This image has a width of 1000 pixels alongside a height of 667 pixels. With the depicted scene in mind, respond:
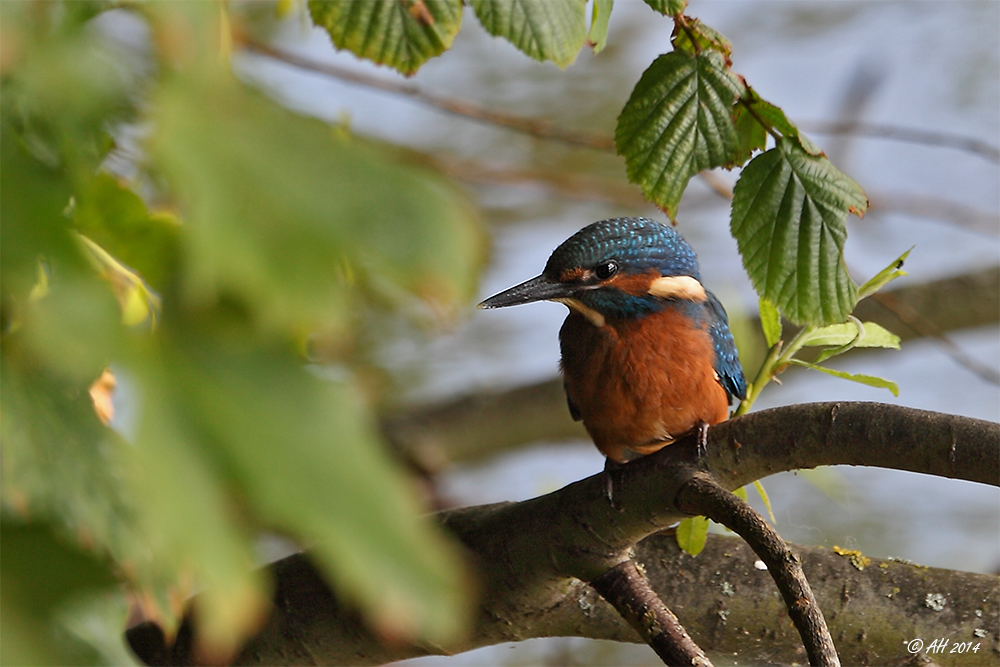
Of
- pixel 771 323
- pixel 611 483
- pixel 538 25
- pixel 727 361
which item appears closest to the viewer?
pixel 538 25

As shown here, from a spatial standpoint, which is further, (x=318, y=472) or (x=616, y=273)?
(x=616, y=273)

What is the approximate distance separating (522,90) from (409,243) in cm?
349

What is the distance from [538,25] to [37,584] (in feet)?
2.30

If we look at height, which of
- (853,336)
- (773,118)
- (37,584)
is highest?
(773,118)

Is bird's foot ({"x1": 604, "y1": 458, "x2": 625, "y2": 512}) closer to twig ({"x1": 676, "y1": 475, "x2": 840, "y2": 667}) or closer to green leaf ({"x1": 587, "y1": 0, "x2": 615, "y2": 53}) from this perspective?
twig ({"x1": 676, "y1": 475, "x2": 840, "y2": 667})

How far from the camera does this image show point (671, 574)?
Result: 153 centimetres

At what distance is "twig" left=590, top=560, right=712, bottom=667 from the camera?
1.24 m

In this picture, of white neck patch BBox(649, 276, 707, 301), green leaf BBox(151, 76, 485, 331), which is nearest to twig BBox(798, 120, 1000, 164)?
white neck patch BBox(649, 276, 707, 301)

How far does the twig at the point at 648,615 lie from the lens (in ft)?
4.06

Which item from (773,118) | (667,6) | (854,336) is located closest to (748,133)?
(773,118)

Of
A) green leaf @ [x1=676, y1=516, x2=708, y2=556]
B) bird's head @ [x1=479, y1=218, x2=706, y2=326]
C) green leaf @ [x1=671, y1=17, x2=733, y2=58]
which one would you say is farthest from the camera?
bird's head @ [x1=479, y1=218, x2=706, y2=326]

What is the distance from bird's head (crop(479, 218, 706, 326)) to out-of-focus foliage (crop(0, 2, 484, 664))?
1172 millimetres

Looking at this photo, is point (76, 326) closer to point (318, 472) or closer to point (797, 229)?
point (318, 472)

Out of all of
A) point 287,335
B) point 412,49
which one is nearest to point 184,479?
point 287,335
